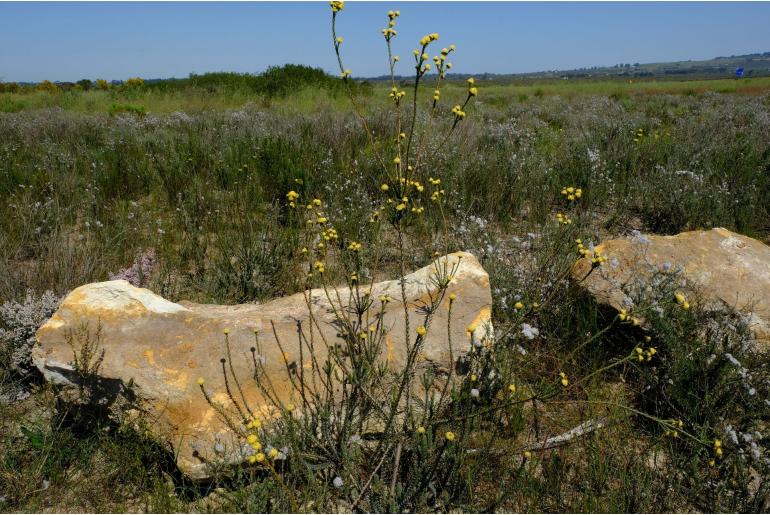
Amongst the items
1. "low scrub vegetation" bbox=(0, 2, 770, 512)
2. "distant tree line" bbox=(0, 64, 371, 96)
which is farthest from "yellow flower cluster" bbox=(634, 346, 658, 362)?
"distant tree line" bbox=(0, 64, 371, 96)

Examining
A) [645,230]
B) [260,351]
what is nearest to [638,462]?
[260,351]

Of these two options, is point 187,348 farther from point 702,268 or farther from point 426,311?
point 702,268

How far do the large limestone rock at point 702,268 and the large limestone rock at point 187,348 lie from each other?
3.67 ft

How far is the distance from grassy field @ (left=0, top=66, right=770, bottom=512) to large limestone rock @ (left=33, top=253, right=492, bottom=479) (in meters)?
0.18

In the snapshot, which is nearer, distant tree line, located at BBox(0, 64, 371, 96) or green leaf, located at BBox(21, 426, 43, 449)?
green leaf, located at BBox(21, 426, 43, 449)

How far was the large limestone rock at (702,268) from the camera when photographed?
9.86 ft

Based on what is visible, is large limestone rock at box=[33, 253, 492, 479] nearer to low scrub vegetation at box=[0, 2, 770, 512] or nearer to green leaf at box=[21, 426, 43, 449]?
low scrub vegetation at box=[0, 2, 770, 512]

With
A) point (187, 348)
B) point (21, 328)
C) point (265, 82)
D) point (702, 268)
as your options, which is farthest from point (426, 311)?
point (265, 82)

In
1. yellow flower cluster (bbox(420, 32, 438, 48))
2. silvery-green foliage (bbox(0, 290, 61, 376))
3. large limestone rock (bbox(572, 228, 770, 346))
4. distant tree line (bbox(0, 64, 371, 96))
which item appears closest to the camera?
yellow flower cluster (bbox(420, 32, 438, 48))

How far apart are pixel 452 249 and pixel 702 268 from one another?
1.85 meters

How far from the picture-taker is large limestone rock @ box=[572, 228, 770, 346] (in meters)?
3.00

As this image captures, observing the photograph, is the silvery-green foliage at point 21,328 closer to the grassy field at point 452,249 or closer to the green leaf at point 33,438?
the grassy field at point 452,249

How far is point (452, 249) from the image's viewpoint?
403cm

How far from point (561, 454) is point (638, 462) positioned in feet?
1.14
